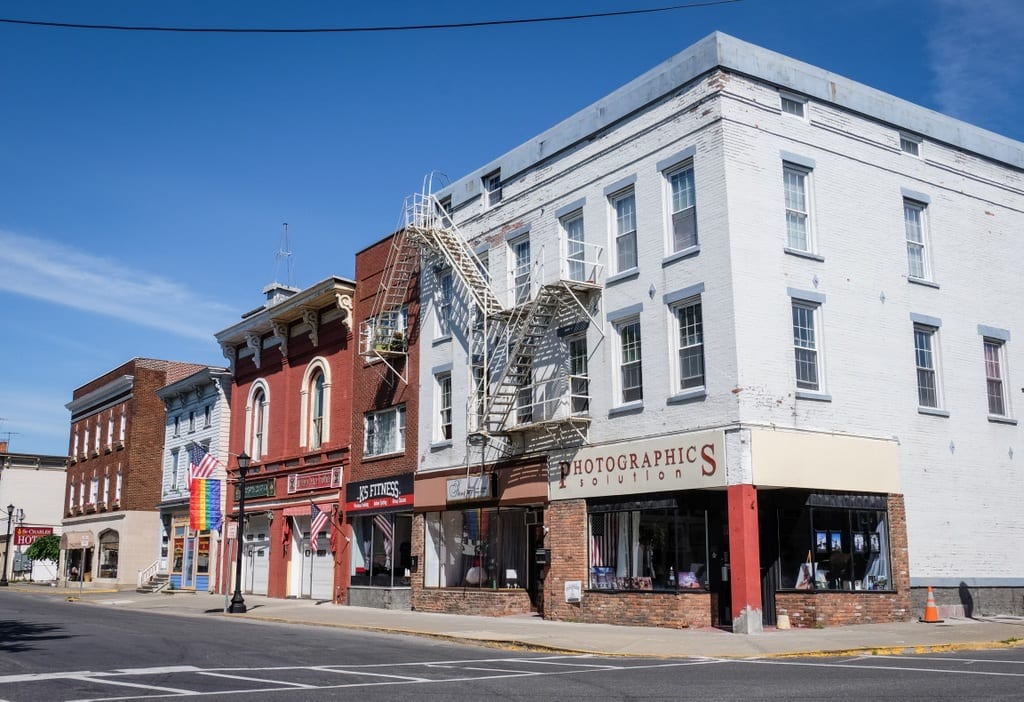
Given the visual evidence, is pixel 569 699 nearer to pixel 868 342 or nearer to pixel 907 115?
pixel 868 342

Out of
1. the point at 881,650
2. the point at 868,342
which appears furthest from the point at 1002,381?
the point at 881,650

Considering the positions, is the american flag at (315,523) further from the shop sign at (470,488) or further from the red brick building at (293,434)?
the shop sign at (470,488)

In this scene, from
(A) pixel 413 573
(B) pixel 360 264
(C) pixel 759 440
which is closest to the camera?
(C) pixel 759 440

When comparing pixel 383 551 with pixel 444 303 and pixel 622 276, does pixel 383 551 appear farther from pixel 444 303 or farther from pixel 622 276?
pixel 622 276

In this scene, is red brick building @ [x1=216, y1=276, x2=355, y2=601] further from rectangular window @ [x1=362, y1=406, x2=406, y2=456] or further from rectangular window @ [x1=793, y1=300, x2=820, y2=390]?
rectangular window @ [x1=793, y1=300, x2=820, y2=390]

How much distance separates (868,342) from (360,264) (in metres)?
17.8

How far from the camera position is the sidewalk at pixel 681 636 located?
56.2 ft

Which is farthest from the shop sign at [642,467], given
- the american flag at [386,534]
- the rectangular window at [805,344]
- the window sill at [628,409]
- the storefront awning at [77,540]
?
the storefront awning at [77,540]

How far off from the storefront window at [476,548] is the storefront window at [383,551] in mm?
1339

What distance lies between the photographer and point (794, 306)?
73.9 feet

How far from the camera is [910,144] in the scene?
84.2 ft

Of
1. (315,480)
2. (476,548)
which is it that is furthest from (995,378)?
(315,480)

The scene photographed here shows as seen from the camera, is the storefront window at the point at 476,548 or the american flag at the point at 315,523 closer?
the storefront window at the point at 476,548

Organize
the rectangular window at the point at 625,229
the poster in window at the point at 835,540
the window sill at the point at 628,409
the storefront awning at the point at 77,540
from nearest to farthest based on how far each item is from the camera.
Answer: the poster in window at the point at 835,540 < the window sill at the point at 628,409 < the rectangular window at the point at 625,229 < the storefront awning at the point at 77,540
